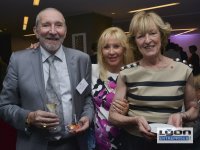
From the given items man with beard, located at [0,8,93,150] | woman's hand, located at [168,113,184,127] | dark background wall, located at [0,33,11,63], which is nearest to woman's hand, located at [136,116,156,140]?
woman's hand, located at [168,113,184,127]

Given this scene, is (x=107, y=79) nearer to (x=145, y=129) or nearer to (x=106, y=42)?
(x=106, y=42)

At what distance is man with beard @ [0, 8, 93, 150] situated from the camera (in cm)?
172

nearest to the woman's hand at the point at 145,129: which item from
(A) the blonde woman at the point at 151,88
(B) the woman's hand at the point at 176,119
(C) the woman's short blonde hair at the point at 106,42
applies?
(A) the blonde woman at the point at 151,88

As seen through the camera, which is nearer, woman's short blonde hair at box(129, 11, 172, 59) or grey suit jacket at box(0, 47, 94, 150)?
woman's short blonde hair at box(129, 11, 172, 59)

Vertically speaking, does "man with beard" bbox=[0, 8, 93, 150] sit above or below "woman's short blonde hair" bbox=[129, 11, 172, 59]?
below

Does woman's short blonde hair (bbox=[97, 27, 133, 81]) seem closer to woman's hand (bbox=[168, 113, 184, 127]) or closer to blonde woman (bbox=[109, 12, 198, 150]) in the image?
blonde woman (bbox=[109, 12, 198, 150])

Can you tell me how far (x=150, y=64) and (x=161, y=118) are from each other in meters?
0.29

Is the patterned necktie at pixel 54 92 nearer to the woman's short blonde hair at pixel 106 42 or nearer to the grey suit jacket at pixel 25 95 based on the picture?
the grey suit jacket at pixel 25 95

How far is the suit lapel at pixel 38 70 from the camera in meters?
1.72

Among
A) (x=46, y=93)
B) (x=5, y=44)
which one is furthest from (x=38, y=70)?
(x=5, y=44)

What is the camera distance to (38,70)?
178cm

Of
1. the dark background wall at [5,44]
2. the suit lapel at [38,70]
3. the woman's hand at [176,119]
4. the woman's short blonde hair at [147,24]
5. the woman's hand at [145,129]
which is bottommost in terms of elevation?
the dark background wall at [5,44]

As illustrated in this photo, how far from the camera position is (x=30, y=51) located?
6.11ft

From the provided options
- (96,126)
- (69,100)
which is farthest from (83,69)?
(96,126)
